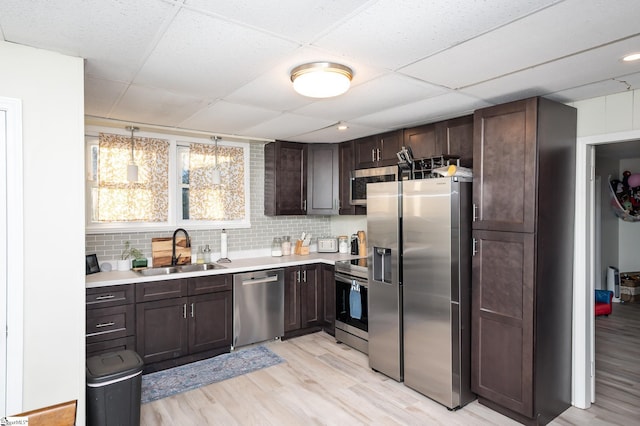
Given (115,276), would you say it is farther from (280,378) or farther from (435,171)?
(435,171)

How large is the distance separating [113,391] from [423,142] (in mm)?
3246

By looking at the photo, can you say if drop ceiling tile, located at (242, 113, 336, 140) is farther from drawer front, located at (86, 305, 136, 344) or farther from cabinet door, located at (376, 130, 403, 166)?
drawer front, located at (86, 305, 136, 344)

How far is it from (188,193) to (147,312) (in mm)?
1441

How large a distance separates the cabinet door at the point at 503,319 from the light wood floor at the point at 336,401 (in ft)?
0.75

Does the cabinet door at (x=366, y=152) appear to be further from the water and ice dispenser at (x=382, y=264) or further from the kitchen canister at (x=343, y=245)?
the water and ice dispenser at (x=382, y=264)

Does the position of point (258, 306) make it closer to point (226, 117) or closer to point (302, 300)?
point (302, 300)

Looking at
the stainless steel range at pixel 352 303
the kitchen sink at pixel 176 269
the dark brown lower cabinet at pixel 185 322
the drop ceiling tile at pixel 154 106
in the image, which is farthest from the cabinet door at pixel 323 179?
the drop ceiling tile at pixel 154 106

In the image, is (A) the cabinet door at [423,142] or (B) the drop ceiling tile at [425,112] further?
(A) the cabinet door at [423,142]

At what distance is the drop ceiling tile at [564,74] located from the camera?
6.37 feet

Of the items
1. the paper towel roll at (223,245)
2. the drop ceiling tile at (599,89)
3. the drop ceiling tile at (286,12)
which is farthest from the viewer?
the paper towel roll at (223,245)

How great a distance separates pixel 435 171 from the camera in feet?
9.86

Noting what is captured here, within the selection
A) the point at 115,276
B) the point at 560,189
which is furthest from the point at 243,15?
the point at 115,276

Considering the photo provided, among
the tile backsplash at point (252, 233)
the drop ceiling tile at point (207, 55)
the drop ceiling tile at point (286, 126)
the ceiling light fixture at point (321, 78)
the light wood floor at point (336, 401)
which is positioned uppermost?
the drop ceiling tile at point (286, 126)

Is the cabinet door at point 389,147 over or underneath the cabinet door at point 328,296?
over
